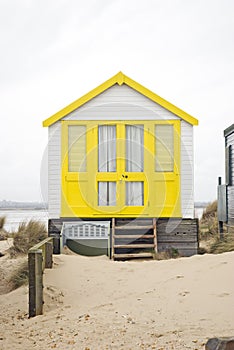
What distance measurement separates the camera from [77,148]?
14.4 meters

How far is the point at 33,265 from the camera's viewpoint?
24.0 feet

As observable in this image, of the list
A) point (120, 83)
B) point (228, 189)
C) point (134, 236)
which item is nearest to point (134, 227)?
point (134, 236)

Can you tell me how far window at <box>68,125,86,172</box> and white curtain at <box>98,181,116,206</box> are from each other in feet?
2.24

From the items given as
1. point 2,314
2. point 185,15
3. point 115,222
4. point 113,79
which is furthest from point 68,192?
point 2,314

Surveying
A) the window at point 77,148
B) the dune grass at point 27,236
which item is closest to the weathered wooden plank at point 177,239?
the window at point 77,148

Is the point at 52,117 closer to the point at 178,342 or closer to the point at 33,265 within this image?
the point at 33,265

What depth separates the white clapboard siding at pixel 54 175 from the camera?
1435cm

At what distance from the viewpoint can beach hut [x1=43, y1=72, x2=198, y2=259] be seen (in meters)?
14.2

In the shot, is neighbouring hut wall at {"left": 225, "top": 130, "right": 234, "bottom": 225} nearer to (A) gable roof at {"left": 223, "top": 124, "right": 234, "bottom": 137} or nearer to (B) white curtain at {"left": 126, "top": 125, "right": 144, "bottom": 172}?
(A) gable roof at {"left": 223, "top": 124, "right": 234, "bottom": 137}

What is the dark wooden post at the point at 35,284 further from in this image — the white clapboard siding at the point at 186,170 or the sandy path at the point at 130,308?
the white clapboard siding at the point at 186,170

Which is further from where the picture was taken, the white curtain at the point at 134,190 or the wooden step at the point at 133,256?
the white curtain at the point at 134,190

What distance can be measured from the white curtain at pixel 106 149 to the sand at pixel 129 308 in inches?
201

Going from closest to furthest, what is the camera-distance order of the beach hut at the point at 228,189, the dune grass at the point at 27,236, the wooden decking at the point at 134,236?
1. the dune grass at the point at 27,236
2. the wooden decking at the point at 134,236
3. the beach hut at the point at 228,189

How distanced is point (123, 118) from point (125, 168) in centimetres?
137
